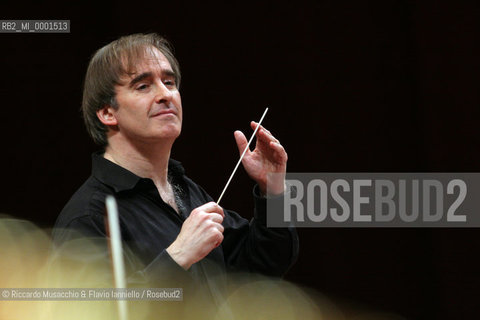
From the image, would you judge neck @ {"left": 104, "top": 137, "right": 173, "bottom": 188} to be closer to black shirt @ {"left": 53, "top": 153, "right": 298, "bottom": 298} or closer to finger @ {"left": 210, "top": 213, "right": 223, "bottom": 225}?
black shirt @ {"left": 53, "top": 153, "right": 298, "bottom": 298}

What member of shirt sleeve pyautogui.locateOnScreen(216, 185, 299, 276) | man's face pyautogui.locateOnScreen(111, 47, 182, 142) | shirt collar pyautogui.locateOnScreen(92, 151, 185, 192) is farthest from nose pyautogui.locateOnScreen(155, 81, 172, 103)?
shirt sleeve pyautogui.locateOnScreen(216, 185, 299, 276)

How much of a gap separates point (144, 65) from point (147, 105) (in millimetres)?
83

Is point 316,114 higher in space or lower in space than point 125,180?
higher

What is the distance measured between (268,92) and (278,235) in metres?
0.80

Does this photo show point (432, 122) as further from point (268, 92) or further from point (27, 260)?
point (27, 260)

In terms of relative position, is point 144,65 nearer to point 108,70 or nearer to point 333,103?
point 108,70

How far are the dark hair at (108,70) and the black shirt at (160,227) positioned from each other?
0.07m

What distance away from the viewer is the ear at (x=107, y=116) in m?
1.25

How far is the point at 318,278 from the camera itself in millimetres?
1981

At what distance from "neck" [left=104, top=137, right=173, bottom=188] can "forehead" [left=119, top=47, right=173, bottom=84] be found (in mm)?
130

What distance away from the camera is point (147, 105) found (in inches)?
47.8

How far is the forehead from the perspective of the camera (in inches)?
48.4

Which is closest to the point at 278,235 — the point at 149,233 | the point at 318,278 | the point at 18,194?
the point at 149,233

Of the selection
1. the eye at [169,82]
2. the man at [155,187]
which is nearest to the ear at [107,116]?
the man at [155,187]
